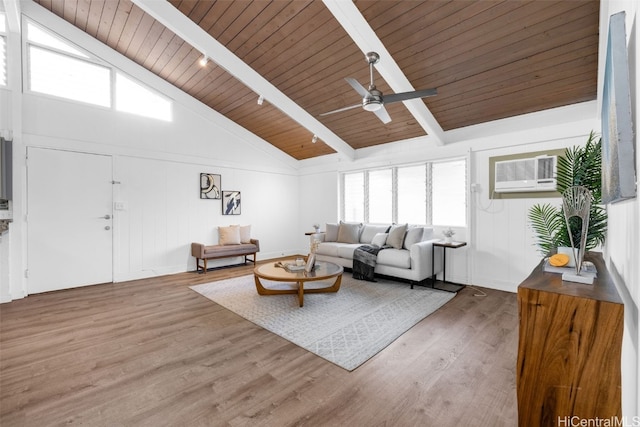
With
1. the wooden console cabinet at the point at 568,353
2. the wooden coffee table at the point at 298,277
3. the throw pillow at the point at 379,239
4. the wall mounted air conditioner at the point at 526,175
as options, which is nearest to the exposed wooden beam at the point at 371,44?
the wall mounted air conditioner at the point at 526,175

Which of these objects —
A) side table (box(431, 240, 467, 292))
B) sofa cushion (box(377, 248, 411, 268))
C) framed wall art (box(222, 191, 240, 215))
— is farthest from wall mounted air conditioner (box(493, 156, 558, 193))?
framed wall art (box(222, 191, 240, 215))

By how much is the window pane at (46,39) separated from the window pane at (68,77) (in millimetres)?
106

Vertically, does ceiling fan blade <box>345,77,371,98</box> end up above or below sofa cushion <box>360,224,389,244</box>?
above

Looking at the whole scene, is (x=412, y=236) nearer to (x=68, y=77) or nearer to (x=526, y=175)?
(x=526, y=175)

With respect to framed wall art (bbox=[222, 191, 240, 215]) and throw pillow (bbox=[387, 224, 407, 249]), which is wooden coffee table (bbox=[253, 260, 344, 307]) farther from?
framed wall art (bbox=[222, 191, 240, 215])

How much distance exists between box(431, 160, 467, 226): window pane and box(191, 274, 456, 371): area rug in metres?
1.39

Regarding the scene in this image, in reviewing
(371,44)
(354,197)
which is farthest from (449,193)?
(371,44)

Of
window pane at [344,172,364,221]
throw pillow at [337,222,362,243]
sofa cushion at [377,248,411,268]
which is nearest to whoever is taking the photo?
sofa cushion at [377,248,411,268]

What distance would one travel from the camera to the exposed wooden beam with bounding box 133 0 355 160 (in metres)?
3.56

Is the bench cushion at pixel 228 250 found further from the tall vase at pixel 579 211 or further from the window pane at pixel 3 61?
the tall vase at pixel 579 211

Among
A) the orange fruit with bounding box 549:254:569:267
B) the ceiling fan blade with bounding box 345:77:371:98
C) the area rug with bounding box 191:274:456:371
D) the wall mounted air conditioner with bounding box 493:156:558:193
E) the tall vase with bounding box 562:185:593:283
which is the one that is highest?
the ceiling fan blade with bounding box 345:77:371:98

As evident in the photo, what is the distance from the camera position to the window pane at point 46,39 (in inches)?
162

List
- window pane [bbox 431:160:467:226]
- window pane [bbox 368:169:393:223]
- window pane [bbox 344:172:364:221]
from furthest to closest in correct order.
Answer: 1. window pane [bbox 344:172:364:221]
2. window pane [bbox 368:169:393:223]
3. window pane [bbox 431:160:467:226]

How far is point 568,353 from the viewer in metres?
1.15
